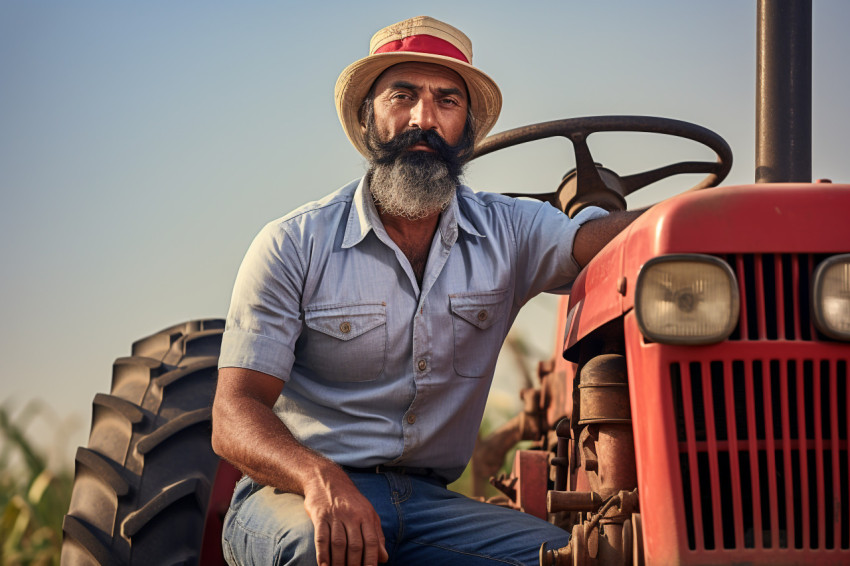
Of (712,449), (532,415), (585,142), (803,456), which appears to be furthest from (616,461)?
(532,415)

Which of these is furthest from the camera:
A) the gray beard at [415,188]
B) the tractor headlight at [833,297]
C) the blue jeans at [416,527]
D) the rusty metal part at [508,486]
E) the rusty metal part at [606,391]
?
the rusty metal part at [508,486]

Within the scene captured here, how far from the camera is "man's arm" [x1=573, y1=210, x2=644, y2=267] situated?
2.37 metres

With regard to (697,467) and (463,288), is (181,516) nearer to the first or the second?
(463,288)

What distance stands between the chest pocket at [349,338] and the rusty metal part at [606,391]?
67 cm

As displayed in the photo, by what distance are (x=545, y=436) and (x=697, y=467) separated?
6.82 ft

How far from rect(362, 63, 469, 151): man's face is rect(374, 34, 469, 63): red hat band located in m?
0.04

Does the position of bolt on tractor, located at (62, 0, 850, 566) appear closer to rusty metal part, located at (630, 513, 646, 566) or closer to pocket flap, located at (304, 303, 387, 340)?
rusty metal part, located at (630, 513, 646, 566)

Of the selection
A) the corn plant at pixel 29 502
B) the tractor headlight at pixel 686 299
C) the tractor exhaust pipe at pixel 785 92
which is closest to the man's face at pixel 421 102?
the tractor exhaust pipe at pixel 785 92

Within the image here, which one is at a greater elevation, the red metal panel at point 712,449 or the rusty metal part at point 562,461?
the red metal panel at point 712,449

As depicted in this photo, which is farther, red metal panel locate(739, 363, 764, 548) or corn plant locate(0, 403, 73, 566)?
corn plant locate(0, 403, 73, 566)

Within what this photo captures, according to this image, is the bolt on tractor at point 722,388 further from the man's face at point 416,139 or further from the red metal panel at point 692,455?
the man's face at point 416,139

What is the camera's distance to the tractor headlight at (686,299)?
4.94 ft

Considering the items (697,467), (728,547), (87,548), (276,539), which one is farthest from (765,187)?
(87,548)

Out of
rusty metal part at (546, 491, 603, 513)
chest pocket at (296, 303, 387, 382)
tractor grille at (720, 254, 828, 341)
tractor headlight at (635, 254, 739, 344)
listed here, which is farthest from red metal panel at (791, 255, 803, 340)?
chest pocket at (296, 303, 387, 382)
